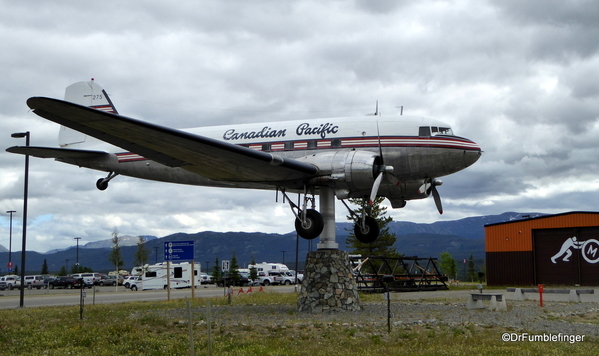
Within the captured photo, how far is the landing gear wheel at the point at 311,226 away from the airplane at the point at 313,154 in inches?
1.3

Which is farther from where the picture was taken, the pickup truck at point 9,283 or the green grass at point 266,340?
the pickup truck at point 9,283

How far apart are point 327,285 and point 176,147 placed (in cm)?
789

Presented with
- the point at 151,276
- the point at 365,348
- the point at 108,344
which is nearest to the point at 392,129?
the point at 365,348

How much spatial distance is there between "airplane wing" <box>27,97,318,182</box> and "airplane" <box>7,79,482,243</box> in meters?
0.03

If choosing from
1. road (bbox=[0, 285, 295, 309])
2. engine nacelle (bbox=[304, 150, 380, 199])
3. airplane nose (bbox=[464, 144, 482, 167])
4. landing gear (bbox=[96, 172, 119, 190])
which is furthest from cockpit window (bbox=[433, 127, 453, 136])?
road (bbox=[0, 285, 295, 309])

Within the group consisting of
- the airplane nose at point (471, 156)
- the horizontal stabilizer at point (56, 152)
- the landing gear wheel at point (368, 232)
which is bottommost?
the landing gear wheel at point (368, 232)

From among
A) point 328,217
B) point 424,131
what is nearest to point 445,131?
point 424,131

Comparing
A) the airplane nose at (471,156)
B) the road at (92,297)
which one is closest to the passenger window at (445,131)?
the airplane nose at (471,156)

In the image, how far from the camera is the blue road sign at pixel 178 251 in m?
28.8

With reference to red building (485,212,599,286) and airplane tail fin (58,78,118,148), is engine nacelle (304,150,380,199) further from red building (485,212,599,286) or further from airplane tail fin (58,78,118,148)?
red building (485,212,599,286)

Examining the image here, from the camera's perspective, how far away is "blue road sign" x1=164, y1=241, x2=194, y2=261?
2877 cm

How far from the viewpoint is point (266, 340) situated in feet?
48.9

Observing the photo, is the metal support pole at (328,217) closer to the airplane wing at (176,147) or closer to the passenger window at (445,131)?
the airplane wing at (176,147)

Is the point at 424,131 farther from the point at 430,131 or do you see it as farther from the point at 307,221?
the point at 307,221
